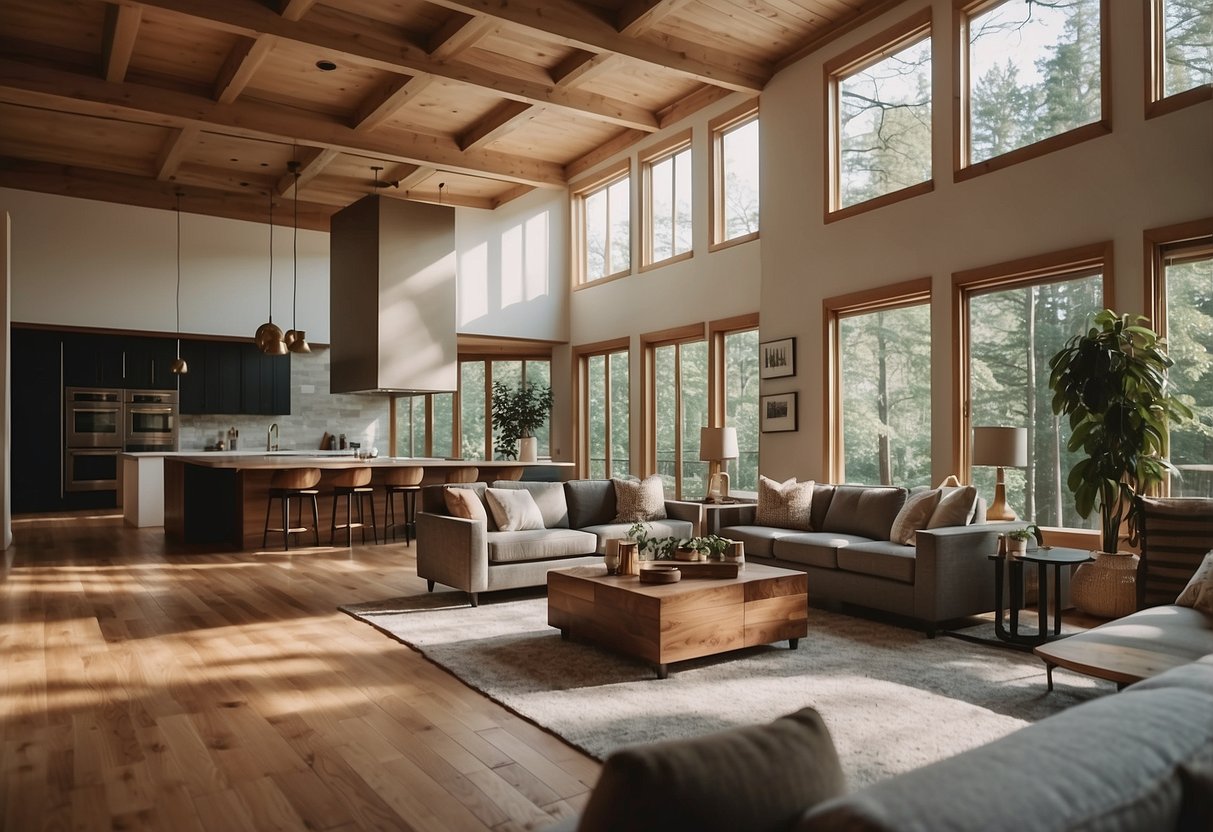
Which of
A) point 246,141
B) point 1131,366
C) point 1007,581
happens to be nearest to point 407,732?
point 1007,581

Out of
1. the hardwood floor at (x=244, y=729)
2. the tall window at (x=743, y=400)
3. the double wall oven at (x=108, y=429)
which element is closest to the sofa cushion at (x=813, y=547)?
the hardwood floor at (x=244, y=729)

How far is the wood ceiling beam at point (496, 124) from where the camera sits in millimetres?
8664

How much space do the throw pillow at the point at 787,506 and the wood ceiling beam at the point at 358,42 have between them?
173 inches

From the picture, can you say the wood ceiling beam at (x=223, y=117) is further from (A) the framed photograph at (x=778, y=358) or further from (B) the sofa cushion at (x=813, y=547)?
(B) the sofa cushion at (x=813, y=547)

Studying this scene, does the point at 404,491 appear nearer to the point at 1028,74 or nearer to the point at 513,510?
the point at 513,510

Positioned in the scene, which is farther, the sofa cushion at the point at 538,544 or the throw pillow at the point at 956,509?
the sofa cushion at the point at 538,544

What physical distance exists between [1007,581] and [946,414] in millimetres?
1773

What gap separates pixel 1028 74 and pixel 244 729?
21.0 ft

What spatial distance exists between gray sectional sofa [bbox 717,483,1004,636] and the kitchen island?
3946 mm

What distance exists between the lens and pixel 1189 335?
5.19 meters

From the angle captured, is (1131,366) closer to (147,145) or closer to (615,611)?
(615,611)

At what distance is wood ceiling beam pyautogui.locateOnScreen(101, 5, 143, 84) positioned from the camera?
249 inches

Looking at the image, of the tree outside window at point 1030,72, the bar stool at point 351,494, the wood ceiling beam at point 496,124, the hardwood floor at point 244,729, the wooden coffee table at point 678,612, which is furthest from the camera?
the wood ceiling beam at point 496,124

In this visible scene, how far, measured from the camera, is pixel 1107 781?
0.91m
